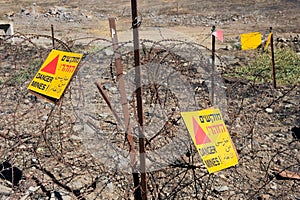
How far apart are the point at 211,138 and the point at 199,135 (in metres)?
0.11

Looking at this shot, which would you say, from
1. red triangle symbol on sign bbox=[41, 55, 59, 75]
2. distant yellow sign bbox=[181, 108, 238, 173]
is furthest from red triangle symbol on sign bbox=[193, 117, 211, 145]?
red triangle symbol on sign bbox=[41, 55, 59, 75]

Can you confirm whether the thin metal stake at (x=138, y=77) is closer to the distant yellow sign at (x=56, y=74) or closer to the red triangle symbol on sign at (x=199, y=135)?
the red triangle symbol on sign at (x=199, y=135)

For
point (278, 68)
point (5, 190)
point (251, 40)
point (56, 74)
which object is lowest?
point (5, 190)

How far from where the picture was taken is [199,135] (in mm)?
2438

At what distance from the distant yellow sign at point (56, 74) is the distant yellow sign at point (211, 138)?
3.04 feet

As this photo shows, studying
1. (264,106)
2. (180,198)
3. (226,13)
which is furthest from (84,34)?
(180,198)

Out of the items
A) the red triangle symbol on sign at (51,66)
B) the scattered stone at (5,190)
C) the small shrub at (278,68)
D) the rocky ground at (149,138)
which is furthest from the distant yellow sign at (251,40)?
the scattered stone at (5,190)

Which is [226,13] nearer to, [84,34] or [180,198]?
[84,34]

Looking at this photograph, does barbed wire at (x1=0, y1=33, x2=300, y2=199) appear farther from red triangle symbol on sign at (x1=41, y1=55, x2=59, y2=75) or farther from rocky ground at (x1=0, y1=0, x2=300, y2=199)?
red triangle symbol on sign at (x1=41, y1=55, x2=59, y2=75)

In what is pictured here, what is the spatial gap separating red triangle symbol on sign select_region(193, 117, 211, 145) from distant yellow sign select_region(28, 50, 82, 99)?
0.95m

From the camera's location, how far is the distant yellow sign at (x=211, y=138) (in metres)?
2.42

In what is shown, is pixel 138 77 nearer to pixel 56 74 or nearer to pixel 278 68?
pixel 56 74

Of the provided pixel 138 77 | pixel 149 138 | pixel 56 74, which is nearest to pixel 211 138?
pixel 138 77

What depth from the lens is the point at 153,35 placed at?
11.0 metres
